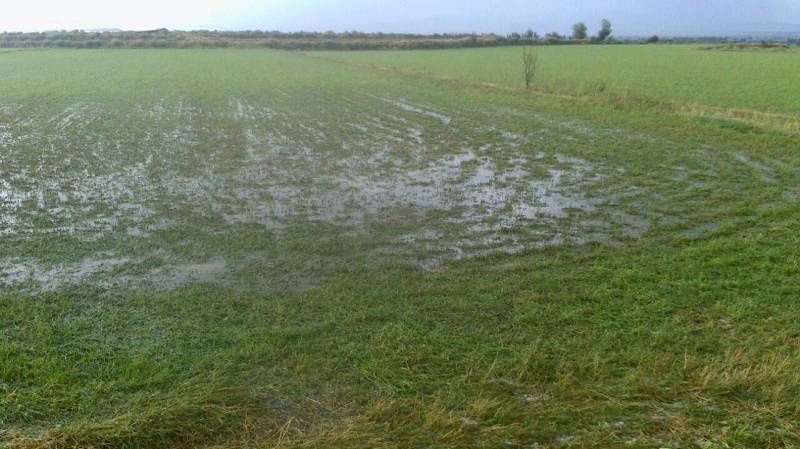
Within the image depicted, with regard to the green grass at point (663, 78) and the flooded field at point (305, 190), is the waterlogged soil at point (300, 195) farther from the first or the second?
the green grass at point (663, 78)

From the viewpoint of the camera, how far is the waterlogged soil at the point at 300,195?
6.30m

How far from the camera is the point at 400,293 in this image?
542 centimetres

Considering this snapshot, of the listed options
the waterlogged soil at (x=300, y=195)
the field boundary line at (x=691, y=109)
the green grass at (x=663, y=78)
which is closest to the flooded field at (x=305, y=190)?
the waterlogged soil at (x=300, y=195)

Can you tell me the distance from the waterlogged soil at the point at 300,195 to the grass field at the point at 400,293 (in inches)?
2.1

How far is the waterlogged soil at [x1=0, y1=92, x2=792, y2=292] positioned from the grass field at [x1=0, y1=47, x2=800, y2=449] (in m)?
0.05

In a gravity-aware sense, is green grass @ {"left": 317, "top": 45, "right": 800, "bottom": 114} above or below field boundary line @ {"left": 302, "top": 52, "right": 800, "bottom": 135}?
above

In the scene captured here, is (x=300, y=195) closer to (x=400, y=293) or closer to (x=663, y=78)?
(x=400, y=293)

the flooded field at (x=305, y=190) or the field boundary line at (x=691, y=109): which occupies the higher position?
the field boundary line at (x=691, y=109)

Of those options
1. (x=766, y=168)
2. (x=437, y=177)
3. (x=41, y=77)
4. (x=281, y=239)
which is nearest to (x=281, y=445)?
(x=281, y=239)

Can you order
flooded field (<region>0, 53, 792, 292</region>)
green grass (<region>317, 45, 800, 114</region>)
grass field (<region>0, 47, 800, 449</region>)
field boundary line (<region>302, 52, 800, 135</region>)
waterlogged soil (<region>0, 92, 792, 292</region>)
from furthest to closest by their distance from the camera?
green grass (<region>317, 45, 800, 114</region>)
field boundary line (<region>302, 52, 800, 135</region>)
flooded field (<region>0, 53, 792, 292</region>)
waterlogged soil (<region>0, 92, 792, 292</region>)
grass field (<region>0, 47, 800, 449</region>)

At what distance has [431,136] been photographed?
13.1 meters

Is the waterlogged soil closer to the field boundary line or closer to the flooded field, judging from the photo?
the flooded field

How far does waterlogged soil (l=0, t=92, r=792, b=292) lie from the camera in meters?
6.30

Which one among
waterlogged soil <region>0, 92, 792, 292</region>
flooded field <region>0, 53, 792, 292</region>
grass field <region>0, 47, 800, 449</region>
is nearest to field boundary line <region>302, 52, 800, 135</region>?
grass field <region>0, 47, 800, 449</region>
